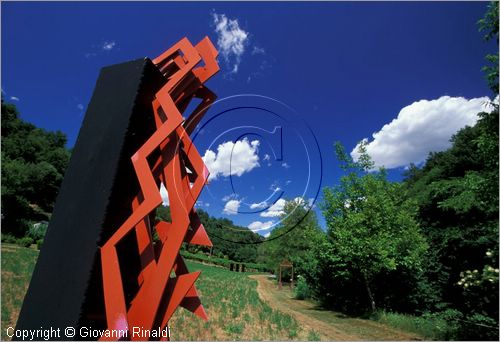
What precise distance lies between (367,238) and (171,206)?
14.4 metres

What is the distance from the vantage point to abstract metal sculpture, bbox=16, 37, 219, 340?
125 inches

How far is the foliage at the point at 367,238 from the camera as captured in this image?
16.0 meters

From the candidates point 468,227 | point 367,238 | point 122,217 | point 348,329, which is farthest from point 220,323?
point 468,227

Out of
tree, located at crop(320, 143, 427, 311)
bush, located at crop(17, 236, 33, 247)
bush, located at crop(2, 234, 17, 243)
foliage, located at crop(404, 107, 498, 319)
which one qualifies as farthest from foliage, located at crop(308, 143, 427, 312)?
bush, located at crop(2, 234, 17, 243)

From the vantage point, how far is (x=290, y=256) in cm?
3162

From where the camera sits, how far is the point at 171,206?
3711 millimetres

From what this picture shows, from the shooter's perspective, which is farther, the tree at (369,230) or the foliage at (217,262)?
the foliage at (217,262)

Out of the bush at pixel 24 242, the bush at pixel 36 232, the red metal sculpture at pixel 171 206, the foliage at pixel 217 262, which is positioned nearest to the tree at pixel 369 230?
the red metal sculpture at pixel 171 206

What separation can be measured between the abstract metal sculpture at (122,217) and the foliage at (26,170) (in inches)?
1619

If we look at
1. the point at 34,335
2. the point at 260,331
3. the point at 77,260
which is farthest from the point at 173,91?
the point at 260,331

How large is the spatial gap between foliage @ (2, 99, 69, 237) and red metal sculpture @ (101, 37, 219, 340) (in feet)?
135

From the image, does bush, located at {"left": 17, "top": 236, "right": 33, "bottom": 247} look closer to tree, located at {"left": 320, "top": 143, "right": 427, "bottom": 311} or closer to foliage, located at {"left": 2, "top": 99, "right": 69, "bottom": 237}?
foliage, located at {"left": 2, "top": 99, "right": 69, "bottom": 237}

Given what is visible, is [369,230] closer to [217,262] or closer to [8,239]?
[8,239]

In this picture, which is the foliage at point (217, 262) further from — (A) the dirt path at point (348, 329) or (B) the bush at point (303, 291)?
(A) the dirt path at point (348, 329)
